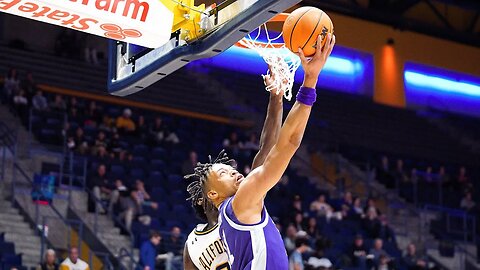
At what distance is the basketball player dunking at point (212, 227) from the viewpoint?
229 inches

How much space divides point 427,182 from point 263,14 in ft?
56.1

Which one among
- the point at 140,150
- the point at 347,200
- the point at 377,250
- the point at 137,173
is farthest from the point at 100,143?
the point at 377,250

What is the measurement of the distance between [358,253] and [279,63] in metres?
11.0

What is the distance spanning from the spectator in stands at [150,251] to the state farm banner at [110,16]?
810 centimetres

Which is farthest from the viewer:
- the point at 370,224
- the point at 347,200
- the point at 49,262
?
the point at 347,200

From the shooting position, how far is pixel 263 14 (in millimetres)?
5367

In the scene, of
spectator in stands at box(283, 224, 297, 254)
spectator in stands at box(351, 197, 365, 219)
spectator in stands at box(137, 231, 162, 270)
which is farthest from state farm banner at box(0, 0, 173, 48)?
spectator in stands at box(351, 197, 365, 219)

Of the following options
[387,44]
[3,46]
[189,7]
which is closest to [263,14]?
[189,7]

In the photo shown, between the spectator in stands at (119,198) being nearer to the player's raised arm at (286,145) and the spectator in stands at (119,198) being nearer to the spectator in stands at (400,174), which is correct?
the spectator in stands at (400,174)

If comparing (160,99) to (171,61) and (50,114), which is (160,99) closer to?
(50,114)

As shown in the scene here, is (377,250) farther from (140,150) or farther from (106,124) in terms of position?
(106,124)

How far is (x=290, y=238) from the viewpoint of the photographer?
15.3 metres

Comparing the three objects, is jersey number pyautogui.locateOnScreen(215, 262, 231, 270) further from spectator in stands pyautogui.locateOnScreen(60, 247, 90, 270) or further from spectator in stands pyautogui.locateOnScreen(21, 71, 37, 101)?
spectator in stands pyautogui.locateOnScreen(21, 71, 37, 101)

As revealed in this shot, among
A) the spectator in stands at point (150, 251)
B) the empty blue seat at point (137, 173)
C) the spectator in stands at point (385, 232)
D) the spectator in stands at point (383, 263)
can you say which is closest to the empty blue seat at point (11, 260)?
the spectator in stands at point (150, 251)
